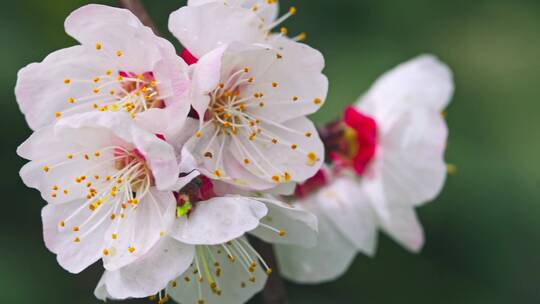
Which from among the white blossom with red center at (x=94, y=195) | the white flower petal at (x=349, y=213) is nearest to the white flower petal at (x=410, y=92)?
the white flower petal at (x=349, y=213)

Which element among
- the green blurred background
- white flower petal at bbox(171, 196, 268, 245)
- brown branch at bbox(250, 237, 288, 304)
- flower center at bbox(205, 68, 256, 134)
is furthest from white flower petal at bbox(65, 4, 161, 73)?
the green blurred background

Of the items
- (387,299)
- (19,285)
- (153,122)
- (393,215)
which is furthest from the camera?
(387,299)

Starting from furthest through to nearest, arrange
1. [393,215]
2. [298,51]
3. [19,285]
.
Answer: [19,285]
[393,215]
[298,51]

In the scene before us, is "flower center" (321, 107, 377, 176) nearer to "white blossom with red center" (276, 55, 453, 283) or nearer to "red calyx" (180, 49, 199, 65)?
"white blossom with red center" (276, 55, 453, 283)

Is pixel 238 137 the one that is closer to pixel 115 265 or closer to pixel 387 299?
pixel 115 265

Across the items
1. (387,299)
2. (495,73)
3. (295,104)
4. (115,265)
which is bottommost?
(387,299)

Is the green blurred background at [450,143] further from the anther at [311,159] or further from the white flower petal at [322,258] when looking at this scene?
the anther at [311,159]

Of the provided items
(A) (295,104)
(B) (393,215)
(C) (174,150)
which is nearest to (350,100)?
(B) (393,215)

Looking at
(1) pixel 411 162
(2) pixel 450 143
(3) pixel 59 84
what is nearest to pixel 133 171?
(3) pixel 59 84
